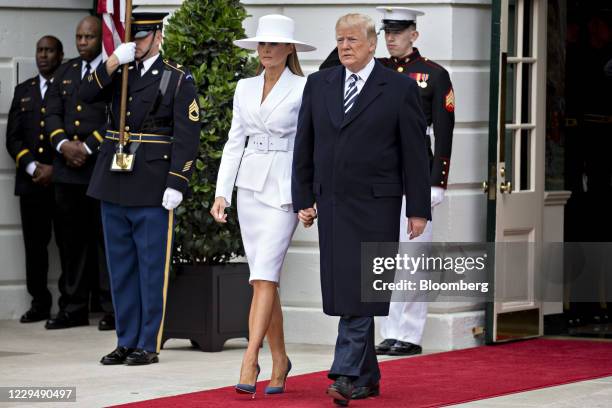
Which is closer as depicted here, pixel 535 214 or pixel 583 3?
pixel 535 214

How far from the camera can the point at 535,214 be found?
36.1 ft

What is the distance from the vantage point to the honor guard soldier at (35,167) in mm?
11836

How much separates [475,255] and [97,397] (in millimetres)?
3388

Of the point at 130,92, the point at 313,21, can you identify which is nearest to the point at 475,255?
the point at 313,21

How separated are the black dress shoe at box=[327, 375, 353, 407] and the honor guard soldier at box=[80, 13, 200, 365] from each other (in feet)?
6.64

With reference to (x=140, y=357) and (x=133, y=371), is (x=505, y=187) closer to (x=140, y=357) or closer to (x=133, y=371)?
(x=140, y=357)

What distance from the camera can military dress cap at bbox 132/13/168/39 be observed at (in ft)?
30.8

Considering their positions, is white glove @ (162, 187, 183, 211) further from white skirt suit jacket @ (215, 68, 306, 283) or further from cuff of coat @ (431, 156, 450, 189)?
cuff of coat @ (431, 156, 450, 189)

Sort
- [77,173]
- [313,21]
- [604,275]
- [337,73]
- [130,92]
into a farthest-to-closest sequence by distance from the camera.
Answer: [604,275] → [77,173] → [313,21] → [130,92] → [337,73]

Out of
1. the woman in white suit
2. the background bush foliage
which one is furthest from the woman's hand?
the background bush foliage

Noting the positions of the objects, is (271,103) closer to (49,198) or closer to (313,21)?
(313,21)


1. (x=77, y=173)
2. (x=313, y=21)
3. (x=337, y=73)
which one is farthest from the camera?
(x=77, y=173)

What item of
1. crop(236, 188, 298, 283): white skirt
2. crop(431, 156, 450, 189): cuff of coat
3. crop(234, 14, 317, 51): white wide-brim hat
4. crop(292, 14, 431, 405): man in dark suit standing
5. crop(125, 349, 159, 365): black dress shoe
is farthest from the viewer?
crop(431, 156, 450, 189): cuff of coat

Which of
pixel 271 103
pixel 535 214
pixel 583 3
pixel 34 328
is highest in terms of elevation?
pixel 583 3
